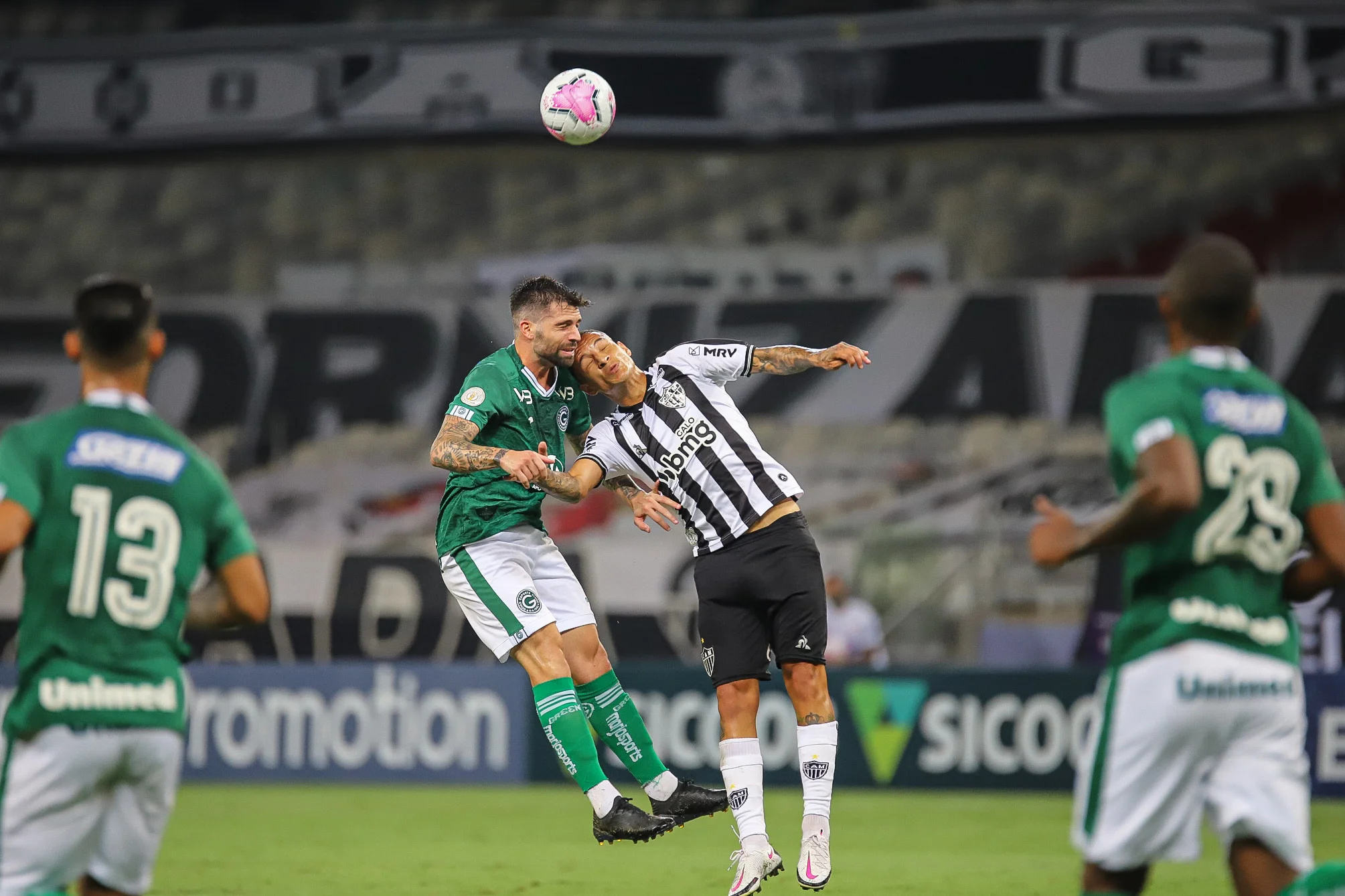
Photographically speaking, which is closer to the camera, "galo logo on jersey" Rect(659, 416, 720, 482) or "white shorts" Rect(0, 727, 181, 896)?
"white shorts" Rect(0, 727, 181, 896)

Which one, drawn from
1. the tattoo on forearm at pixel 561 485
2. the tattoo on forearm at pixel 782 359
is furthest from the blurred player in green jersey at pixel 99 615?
the tattoo on forearm at pixel 782 359

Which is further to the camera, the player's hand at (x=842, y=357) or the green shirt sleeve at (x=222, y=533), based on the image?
the player's hand at (x=842, y=357)

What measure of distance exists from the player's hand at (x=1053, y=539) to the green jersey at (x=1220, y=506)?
0.16 meters

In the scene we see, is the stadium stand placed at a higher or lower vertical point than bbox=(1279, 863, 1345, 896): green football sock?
higher

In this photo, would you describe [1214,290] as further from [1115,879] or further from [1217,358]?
[1115,879]

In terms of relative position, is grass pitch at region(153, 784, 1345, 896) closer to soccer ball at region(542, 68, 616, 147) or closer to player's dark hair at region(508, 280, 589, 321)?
player's dark hair at region(508, 280, 589, 321)

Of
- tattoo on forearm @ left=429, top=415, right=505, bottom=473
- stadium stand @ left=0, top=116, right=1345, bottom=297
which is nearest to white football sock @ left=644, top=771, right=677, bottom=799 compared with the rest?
tattoo on forearm @ left=429, top=415, right=505, bottom=473

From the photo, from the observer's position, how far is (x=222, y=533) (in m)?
4.23

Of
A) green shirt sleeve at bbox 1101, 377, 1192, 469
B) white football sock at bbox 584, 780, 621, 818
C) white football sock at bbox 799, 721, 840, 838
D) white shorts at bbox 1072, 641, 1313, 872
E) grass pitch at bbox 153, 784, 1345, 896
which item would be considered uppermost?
green shirt sleeve at bbox 1101, 377, 1192, 469

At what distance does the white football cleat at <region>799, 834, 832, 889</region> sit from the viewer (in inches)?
262

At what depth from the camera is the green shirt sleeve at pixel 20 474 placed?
155 inches

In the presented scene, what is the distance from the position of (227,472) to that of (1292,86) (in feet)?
44.0

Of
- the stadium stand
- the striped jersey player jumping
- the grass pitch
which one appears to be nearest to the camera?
the striped jersey player jumping

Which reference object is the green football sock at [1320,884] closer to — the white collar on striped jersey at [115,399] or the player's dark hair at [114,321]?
the white collar on striped jersey at [115,399]
